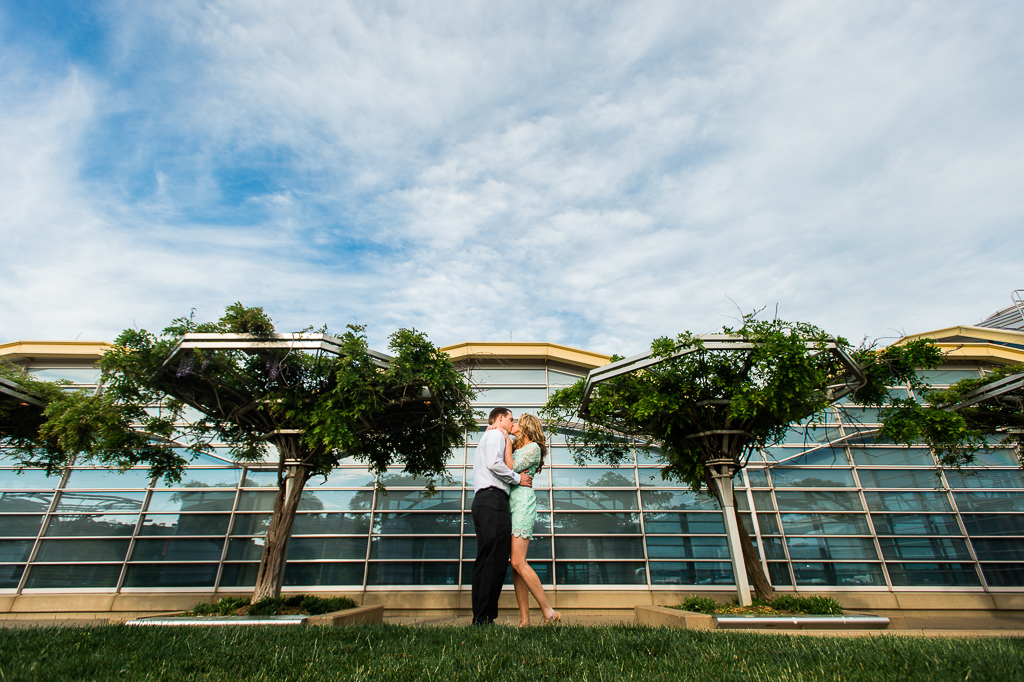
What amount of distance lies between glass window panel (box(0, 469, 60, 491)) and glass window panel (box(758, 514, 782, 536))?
56.6 ft

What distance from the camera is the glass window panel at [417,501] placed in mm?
11773

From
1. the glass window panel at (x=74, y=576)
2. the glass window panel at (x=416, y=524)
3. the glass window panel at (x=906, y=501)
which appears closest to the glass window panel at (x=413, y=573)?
the glass window panel at (x=416, y=524)

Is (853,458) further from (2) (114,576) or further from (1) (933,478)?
(2) (114,576)

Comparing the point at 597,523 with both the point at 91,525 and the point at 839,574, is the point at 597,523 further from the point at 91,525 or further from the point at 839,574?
the point at 91,525

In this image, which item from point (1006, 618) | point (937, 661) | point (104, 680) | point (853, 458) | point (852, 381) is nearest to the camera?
point (104, 680)

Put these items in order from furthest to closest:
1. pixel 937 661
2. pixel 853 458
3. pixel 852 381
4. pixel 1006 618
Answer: pixel 853 458 → pixel 1006 618 → pixel 852 381 → pixel 937 661

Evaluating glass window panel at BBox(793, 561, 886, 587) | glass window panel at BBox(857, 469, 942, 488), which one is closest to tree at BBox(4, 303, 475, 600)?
glass window panel at BBox(793, 561, 886, 587)

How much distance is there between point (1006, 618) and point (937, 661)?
39.6ft

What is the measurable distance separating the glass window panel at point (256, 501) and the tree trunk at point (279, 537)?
14.6 ft

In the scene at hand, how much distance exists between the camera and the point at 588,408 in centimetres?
882

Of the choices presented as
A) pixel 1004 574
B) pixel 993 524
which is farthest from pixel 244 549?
pixel 993 524

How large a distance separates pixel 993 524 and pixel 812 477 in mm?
4319

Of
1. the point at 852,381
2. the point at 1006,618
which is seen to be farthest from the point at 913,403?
the point at 1006,618

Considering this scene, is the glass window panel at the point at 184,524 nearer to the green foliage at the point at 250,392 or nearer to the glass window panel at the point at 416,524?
the glass window panel at the point at 416,524
